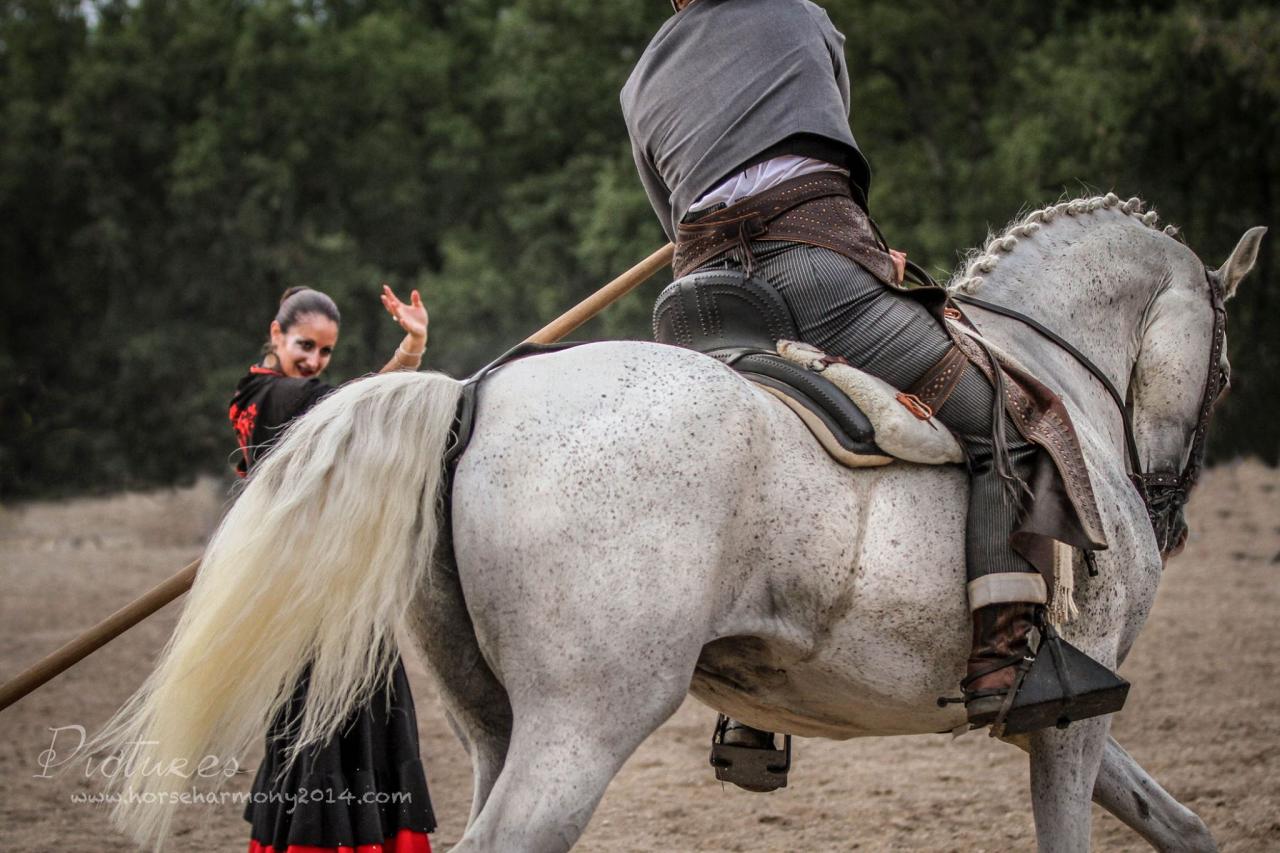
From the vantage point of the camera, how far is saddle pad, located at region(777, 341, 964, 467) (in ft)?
10.8

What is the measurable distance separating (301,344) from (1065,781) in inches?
113

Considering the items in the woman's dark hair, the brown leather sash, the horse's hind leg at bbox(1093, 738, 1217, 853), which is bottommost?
the horse's hind leg at bbox(1093, 738, 1217, 853)

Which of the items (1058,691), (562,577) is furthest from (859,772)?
(562,577)

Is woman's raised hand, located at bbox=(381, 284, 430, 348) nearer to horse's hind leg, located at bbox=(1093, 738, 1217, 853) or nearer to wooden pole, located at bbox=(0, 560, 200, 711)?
wooden pole, located at bbox=(0, 560, 200, 711)

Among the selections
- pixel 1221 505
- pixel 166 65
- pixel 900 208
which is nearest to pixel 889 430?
pixel 1221 505

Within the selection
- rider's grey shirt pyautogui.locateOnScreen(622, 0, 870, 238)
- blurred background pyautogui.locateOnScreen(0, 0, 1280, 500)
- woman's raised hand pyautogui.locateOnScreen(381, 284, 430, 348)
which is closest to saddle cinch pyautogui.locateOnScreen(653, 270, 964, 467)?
rider's grey shirt pyautogui.locateOnScreen(622, 0, 870, 238)

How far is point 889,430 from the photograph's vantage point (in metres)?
3.30

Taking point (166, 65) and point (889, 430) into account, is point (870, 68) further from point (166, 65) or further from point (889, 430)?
point (889, 430)

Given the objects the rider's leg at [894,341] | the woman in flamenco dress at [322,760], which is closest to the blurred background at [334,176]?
the woman in flamenco dress at [322,760]

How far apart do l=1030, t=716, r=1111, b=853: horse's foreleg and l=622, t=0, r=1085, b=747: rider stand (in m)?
0.39

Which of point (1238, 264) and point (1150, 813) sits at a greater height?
point (1238, 264)

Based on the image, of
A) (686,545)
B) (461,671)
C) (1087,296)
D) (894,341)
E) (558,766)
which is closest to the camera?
(558,766)

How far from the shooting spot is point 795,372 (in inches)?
133

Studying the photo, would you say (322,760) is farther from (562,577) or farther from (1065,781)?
(1065,781)
